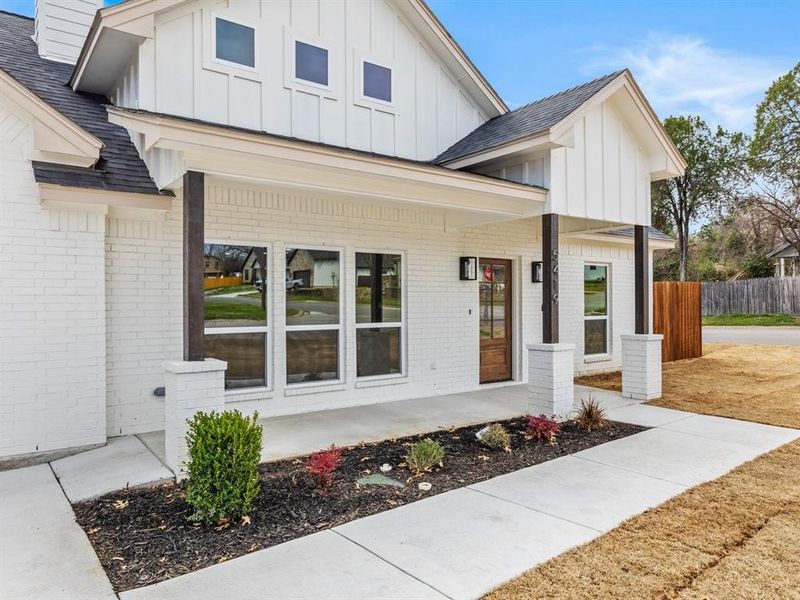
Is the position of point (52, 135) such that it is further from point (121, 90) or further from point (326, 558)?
point (326, 558)

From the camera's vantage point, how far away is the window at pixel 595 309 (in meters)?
11.4

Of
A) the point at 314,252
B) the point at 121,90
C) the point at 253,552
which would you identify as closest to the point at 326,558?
the point at 253,552

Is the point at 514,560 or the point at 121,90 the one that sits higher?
the point at 121,90

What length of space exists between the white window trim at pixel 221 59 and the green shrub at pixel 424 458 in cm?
504

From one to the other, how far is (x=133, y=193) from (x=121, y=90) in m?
2.05

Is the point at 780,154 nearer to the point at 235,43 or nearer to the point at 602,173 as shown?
the point at 602,173

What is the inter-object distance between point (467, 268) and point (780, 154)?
26.4m

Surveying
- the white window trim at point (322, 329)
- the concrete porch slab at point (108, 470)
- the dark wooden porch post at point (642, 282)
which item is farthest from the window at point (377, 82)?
the concrete porch slab at point (108, 470)

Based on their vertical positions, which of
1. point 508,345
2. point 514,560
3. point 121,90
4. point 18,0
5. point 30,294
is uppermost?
point 18,0

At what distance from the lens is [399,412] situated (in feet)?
24.5

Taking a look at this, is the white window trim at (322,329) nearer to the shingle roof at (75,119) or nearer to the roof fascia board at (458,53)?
the shingle roof at (75,119)

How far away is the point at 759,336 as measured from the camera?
18859mm

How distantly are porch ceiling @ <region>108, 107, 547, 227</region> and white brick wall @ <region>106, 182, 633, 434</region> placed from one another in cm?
105

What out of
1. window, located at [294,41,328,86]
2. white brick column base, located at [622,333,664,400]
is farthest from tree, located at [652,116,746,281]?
window, located at [294,41,328,86]
